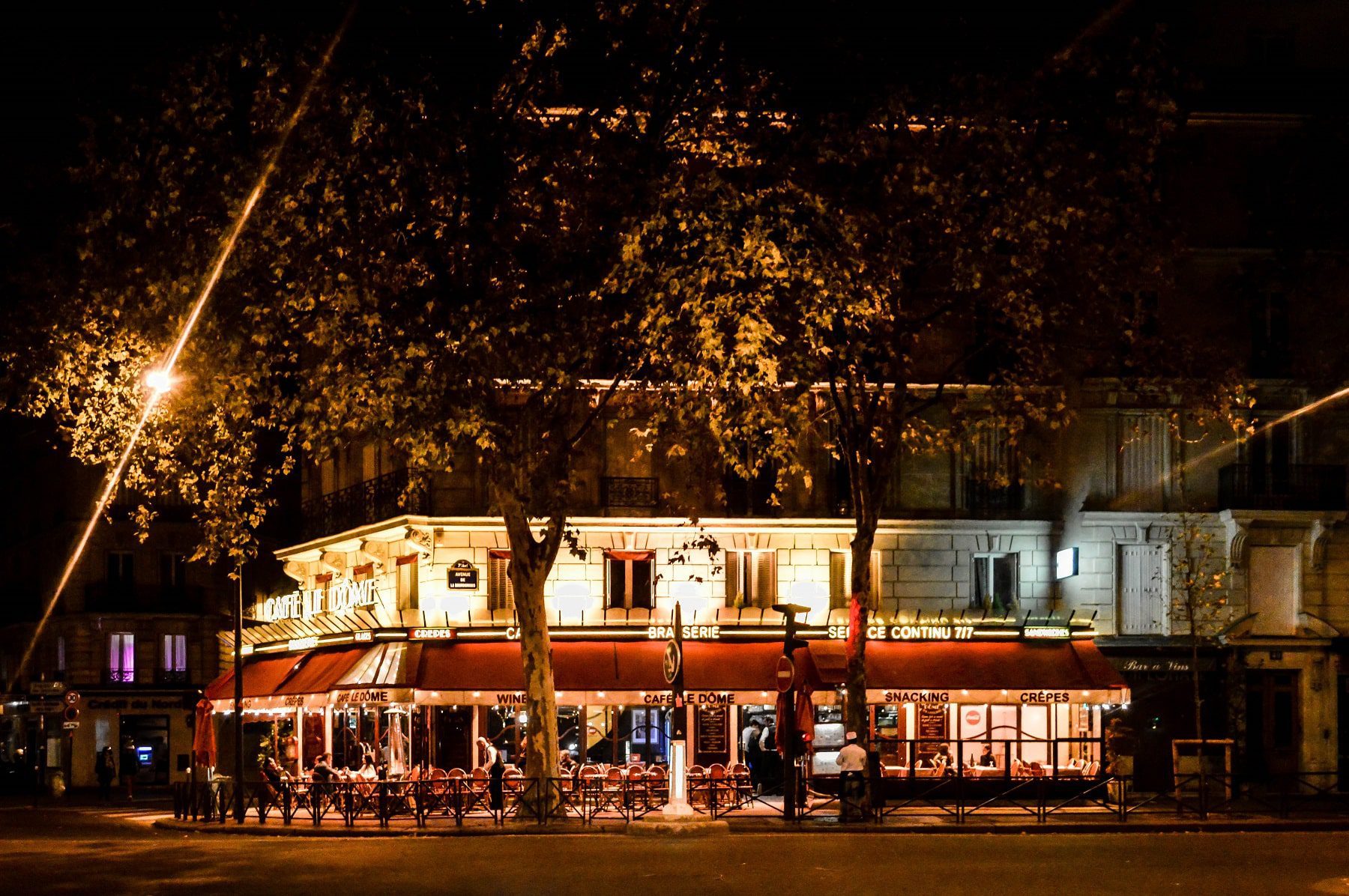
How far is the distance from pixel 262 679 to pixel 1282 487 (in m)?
24.8

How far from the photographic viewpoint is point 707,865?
20.5m

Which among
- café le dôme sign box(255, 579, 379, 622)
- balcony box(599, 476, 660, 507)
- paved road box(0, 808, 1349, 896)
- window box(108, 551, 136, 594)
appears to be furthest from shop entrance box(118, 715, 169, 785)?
paved road box(0, 808, 1349, 896)

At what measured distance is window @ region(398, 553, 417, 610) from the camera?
37.1 metres

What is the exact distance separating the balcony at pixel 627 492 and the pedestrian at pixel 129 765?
57.5ft

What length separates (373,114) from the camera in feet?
64.3

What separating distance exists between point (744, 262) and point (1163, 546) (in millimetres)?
20392

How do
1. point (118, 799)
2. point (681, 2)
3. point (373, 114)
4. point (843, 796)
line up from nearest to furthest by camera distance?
point (373, 114), point (681, 2), point (843, 796), point (118, 799)

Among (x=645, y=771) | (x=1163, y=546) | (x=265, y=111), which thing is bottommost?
(x=645, y=771)

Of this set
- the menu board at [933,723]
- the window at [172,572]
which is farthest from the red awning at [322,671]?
the window at [172,572]

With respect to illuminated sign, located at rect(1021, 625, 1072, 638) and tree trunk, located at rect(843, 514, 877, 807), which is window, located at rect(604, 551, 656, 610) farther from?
illuminated sign, located at rect(1021, 625, 1072, 638)

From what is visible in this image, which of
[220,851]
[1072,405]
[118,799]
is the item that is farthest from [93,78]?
[118,799]

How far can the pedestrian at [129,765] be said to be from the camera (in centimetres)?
4616

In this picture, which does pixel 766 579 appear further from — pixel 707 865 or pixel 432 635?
pixel 707 865

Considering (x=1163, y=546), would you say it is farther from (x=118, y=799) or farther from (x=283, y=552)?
(x=118, y=799)
